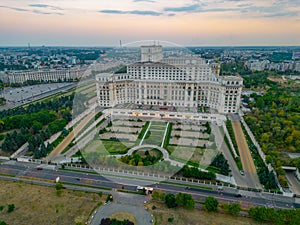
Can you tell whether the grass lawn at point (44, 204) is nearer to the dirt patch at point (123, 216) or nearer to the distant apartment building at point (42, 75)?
the dirt patch at point (123, 216)

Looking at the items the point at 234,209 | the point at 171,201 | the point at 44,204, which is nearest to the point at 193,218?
the point at 171,201

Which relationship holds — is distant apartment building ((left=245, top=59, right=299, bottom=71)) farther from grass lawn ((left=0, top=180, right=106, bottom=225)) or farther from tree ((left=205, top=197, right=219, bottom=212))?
grass lawn ((left=0, top=180, right=106, bottom=225))

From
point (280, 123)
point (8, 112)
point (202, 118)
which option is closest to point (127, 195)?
point (202, 118)

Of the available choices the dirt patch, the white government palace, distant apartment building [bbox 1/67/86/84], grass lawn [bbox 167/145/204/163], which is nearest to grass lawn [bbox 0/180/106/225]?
the dirt patch

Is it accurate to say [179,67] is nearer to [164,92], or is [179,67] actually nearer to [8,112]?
[164,92]

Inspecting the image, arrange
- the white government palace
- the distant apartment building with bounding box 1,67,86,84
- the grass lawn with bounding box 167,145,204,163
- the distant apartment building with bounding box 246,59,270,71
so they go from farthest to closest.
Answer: the distant apartment building with bounding box 246,59,270,71
the distant apartment building with bounding box 1,67,86,84
the white government palace
the grass lawn with bounding box 167,145,204,163

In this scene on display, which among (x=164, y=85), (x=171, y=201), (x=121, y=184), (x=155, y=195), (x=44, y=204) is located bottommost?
(x=44, y=204)

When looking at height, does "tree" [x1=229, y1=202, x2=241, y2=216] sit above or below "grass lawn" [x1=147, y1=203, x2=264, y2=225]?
above

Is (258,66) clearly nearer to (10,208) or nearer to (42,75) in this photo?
(42,75)
